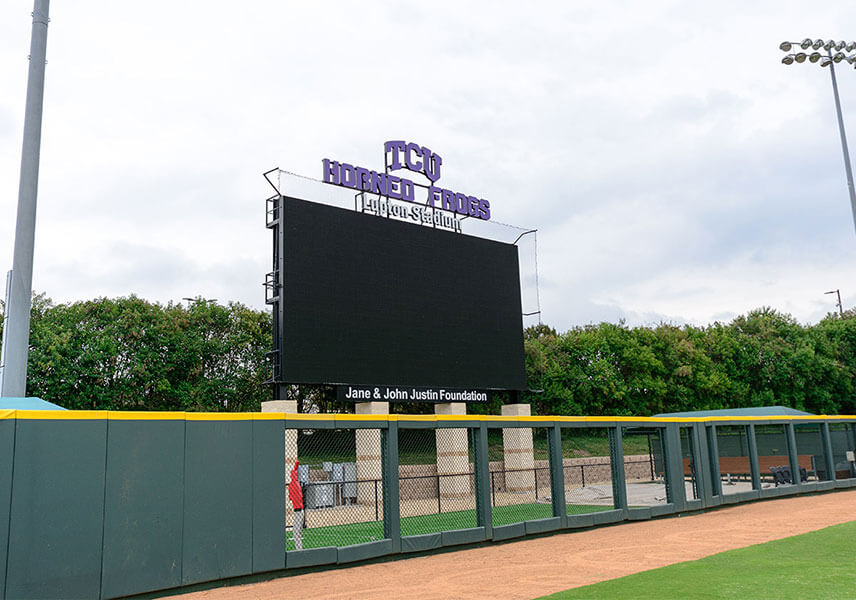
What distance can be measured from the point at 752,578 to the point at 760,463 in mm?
17933

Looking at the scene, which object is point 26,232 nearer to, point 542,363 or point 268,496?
point 268,496

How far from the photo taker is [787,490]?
21312 millimetres

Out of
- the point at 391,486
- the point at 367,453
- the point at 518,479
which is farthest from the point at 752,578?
the point at 518,479

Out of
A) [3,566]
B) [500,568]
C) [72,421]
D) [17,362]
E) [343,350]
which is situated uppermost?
[343,350]

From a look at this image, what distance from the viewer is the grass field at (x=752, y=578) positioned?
7648mm

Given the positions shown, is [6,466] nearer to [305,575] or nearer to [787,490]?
[305,575]

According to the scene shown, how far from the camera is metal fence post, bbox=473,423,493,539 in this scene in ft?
43.8

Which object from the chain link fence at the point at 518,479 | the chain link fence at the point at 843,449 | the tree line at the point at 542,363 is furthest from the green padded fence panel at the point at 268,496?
the chain link fence at the point at 843,449

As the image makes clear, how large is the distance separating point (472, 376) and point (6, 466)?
1625cm

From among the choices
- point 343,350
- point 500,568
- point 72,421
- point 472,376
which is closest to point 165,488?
point 72,421

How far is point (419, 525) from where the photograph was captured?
49.8 ft

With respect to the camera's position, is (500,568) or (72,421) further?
(500,568)

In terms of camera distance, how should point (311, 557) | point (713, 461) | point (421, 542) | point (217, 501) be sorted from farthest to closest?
point (713, 461) < point (421, 542) < point (311, 557) < point (217, 501)

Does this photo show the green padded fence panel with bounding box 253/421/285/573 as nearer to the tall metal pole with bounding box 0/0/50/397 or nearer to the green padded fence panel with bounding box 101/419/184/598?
the green padded fence panel with bounding box 101/419/184/598
